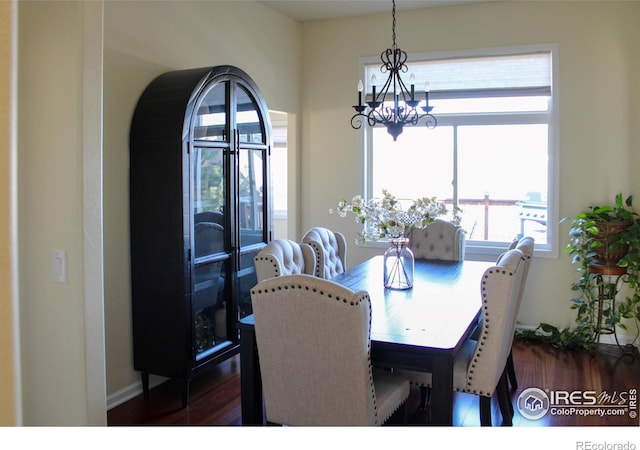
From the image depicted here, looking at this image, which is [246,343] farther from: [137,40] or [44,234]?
[137,40]

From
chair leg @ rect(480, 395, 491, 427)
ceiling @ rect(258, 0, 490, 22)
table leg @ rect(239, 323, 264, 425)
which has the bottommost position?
chair leg @ rect(480, 395, 491, 427)

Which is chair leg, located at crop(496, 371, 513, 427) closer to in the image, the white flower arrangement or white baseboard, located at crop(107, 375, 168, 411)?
the white flower arrangement

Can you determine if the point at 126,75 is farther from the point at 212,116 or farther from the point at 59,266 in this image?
the point at 59,266

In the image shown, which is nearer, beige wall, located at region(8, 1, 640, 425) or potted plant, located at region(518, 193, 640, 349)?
beige wall, located at region(8, 1, 640, 425)

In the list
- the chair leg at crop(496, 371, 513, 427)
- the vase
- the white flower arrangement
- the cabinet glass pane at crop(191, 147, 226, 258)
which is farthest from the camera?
the cabinet glass pane at crop(191, 147, 226, 258)

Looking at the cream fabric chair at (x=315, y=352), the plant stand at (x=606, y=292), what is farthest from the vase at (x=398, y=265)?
the plant stand at (x=606, y=292)

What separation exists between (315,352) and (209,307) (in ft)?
5.55

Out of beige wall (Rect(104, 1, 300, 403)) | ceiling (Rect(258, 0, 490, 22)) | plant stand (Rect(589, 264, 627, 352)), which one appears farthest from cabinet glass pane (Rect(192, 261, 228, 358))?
plant stand (Rect(589, 264, 627, 352))

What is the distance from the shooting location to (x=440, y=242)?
463 centimetres

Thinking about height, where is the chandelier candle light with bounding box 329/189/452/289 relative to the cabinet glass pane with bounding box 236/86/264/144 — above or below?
below

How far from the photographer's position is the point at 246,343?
2691mm

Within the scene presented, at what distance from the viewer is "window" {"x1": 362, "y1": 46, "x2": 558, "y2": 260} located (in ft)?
16.7

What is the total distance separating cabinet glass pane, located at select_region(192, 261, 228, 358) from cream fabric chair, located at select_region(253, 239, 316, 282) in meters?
0.43

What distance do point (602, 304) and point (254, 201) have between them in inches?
114
